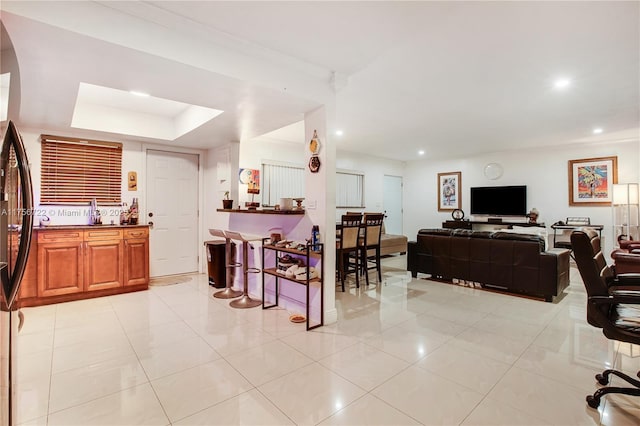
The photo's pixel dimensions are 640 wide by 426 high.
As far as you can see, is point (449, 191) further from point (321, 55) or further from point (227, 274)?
point (321, 55)

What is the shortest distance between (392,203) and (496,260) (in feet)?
15.3

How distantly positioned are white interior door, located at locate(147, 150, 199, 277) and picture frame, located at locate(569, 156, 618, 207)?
24.6 feet

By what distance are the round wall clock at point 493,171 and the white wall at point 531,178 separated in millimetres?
79

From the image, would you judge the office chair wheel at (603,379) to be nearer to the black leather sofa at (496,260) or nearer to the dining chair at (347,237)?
the black leather sofa at (496,260)

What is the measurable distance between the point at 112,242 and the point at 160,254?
1041 mm

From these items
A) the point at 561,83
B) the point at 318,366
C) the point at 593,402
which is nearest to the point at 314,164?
the point at 318,366

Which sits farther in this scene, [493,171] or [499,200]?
[493,171]

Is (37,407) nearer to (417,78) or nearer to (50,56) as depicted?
(50,56)

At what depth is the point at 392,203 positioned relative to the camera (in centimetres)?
860

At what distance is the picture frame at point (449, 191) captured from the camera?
25.9ft

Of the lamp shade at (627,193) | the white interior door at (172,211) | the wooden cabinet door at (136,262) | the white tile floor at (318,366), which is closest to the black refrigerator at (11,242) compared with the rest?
the white tile floor at (318,366)

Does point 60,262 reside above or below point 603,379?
above

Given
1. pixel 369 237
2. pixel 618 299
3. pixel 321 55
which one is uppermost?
pixel 321 55

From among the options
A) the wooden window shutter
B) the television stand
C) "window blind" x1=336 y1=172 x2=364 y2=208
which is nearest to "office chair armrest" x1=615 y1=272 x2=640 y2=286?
the television stand
